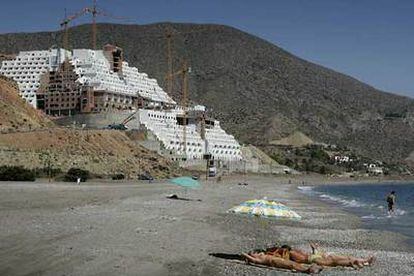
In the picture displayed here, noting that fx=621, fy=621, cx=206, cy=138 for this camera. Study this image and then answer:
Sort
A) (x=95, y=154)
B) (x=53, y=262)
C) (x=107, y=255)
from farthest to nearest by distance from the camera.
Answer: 1. (x=95, y=154)
2. (x=107, y=255)
3. (x=53, y=262)

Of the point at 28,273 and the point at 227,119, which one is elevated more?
the point at 227,119

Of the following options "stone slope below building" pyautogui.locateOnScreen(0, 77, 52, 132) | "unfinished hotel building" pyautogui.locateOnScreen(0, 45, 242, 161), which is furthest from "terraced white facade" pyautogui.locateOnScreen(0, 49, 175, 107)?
"stone slope below building" pyautogui.locateOnScreen(0, 77, 52, 132)

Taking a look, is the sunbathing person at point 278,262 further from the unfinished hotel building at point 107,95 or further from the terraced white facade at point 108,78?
the terraced white facade at point 108,78

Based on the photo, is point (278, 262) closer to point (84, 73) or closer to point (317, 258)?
point (317, 258)

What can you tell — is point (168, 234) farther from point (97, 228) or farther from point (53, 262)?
point (53, 262)

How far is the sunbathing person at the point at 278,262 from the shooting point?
47.3ft

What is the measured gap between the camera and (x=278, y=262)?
48.0 ft

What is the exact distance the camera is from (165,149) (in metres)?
85.4

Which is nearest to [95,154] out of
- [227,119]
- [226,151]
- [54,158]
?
[54,158]

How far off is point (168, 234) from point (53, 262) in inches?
243

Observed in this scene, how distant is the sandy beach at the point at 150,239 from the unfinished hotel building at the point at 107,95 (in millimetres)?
59861

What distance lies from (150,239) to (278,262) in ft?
14.2

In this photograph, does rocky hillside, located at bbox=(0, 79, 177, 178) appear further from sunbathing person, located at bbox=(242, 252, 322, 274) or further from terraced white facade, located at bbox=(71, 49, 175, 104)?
sunbathing person, located at bbox=(242, 252, 322, 274)

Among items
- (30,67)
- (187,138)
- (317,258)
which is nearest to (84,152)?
(187,138)
